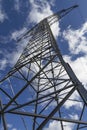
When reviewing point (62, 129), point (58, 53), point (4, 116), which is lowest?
point (4, 116)

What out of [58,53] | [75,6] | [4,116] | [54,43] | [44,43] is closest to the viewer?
[4,116]

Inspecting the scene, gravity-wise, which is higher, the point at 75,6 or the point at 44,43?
the point at 75,6

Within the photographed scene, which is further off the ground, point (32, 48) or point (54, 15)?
point (54, 15)

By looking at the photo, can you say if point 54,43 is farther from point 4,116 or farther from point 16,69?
point 4,116

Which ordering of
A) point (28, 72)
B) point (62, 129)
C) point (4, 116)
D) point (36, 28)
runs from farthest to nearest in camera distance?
point (36, 28) → point (28, 72) → point (62, 129) → point (4, 116)

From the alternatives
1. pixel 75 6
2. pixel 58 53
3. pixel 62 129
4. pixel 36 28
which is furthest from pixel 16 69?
pixel 75 6

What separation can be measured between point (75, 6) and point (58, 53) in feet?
33.4

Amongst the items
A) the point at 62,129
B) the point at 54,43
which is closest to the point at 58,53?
the point at 54,43

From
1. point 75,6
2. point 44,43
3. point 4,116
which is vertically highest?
point 75,6

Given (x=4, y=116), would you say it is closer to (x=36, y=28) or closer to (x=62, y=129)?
(x=62, y=129)

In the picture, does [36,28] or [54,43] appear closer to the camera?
[54,43]

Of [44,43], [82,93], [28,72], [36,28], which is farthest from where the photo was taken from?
[36,28]

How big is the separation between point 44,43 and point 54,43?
157cm

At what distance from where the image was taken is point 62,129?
353 inches
